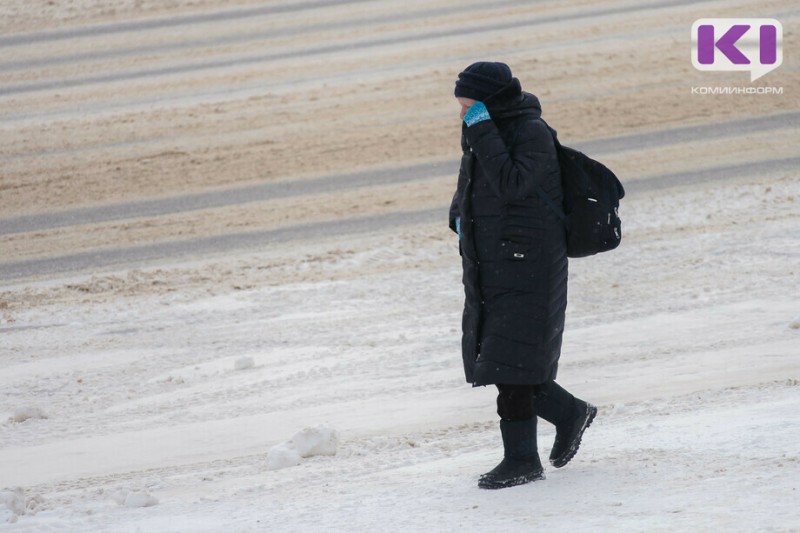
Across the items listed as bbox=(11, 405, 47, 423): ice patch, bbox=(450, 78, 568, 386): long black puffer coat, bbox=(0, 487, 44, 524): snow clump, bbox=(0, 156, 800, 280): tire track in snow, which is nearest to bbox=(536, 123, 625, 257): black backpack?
bbox=(450, 78, 568, 386): long black puffer coat

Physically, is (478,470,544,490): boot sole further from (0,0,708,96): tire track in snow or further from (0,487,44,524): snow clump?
(0,0,708,96): tire track in snow

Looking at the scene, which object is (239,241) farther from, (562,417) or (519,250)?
(519,250)

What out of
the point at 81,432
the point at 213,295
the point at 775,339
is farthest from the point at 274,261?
the point at 775,339

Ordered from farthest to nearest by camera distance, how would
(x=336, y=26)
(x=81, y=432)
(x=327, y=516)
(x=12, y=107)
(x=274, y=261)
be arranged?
(x=336, y=26), (x=12, y=107), (x=274, y=261), (x=81, y=432), (x=327, y=516)

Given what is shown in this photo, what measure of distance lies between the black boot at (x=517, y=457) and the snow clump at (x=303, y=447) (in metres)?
1.17

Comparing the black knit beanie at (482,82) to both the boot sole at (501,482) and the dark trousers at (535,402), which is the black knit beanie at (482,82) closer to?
the dark trousers at (535,402)

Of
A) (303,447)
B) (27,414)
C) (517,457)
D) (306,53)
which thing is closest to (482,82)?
(517,457)

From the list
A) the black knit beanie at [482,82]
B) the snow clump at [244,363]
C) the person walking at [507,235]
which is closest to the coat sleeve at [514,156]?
the person walking at [507,235]

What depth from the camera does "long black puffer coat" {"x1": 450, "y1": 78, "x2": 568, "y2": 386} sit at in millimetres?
4449

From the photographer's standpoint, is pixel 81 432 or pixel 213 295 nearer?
pixel 81 432

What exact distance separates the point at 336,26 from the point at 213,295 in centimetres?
858

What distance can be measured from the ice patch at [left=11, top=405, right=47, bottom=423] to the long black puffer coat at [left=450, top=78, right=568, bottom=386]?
3.19 metres

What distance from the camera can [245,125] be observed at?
Result: 13164mm

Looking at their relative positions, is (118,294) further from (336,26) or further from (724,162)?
(336,26)
